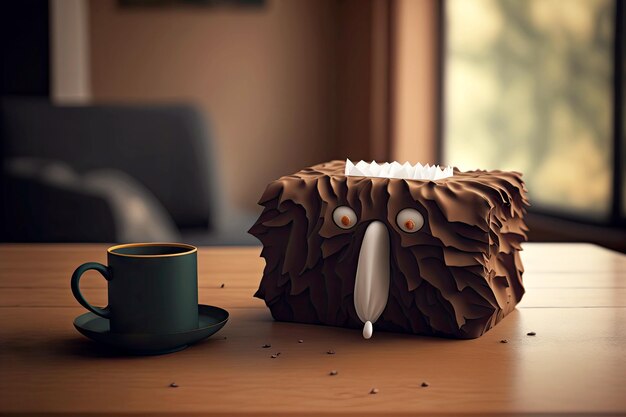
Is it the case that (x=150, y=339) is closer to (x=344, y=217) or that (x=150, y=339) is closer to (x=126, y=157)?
(x=344, y=217)

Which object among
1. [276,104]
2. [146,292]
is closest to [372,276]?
[146,292]

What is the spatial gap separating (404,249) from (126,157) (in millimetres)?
1814

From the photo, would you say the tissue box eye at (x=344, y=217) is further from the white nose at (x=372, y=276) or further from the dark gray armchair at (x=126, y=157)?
the dark gray armchair at (x=126, y=157)

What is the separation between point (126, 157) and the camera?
236 cm

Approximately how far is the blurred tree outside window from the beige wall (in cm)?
117

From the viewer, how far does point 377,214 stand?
67 centimetres

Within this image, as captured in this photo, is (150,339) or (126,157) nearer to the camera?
(150,339)

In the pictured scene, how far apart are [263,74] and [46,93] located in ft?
4.67

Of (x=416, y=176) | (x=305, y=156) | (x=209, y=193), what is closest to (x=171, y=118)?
(x=209, y=193)

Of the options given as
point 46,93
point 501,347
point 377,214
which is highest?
point 46,93

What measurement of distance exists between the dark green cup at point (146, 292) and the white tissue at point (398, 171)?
0.61 ft

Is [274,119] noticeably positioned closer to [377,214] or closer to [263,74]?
[263,74]

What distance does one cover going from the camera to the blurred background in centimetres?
219

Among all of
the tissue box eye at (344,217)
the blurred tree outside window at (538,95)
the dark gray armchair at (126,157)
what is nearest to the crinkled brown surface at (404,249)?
the tissue box eye at (344,217)
